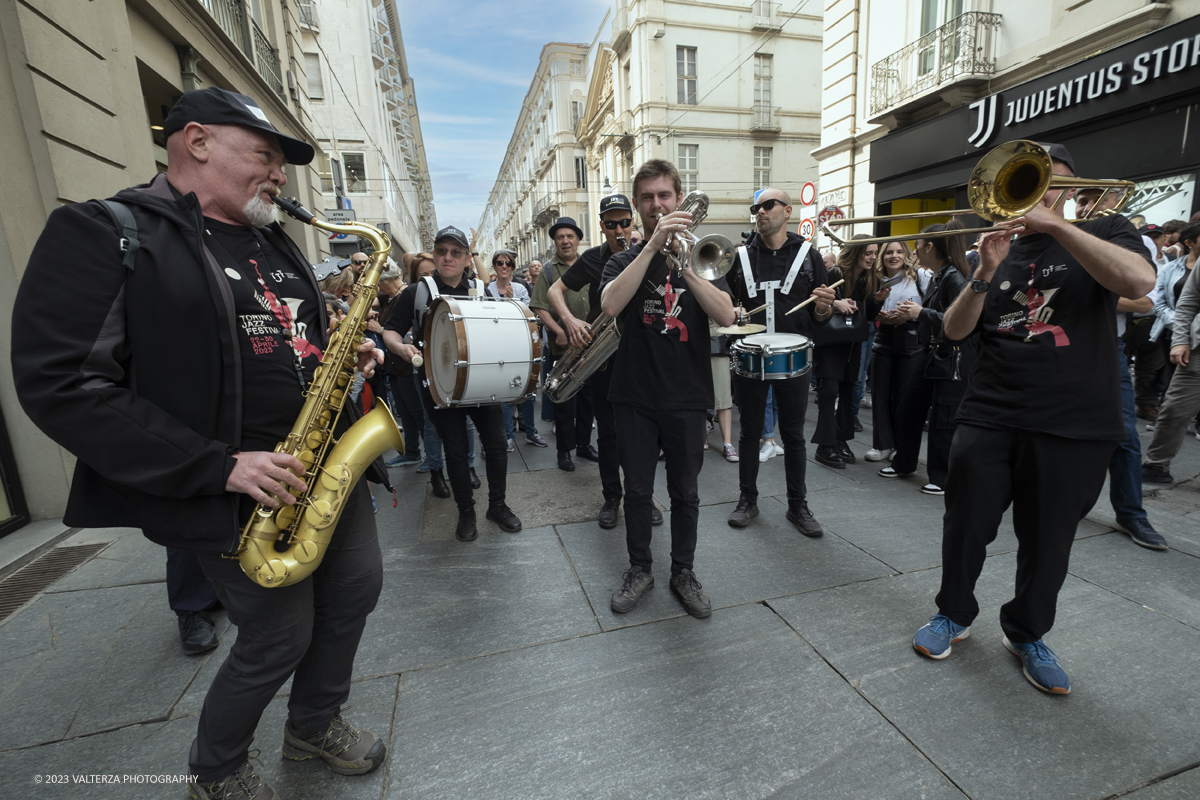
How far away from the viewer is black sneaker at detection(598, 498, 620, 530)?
4043 millimetres

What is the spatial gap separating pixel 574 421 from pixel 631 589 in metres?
2.86

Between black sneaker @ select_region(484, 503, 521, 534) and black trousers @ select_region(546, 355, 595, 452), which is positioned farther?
black trousers @ select_region(546, 355, 595, 452)

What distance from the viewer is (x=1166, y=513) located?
3.86 m

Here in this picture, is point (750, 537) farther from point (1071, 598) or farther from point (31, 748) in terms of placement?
point (31, 748)

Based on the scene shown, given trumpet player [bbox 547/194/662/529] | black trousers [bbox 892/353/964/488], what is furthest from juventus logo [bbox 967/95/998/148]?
trumpet player [bbox 547/194/662/529]

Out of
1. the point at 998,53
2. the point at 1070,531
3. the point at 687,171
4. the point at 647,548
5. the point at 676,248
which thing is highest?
the point at 687,171

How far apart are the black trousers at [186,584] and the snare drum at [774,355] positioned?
338 cm

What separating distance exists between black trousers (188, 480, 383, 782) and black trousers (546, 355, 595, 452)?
346cm

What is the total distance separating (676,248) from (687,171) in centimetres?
2554

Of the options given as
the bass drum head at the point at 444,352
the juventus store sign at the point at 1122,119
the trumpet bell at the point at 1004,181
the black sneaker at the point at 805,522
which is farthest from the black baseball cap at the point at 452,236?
the juventus store sign at the point at 1122,119

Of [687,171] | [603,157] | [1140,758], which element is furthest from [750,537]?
[603,157]

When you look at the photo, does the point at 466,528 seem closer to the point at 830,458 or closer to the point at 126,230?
the point at 126,230

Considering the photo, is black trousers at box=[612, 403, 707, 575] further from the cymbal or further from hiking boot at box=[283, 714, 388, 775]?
hiking boot at box=[283, 714, 388, 775]

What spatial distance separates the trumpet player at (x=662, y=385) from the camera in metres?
2.84
